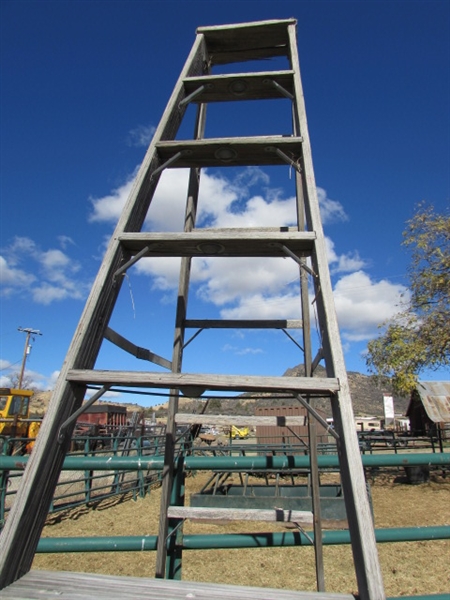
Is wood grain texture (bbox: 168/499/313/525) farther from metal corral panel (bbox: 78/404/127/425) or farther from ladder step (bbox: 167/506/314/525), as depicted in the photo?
metal corral panel (bbox: 78/404/127/425)

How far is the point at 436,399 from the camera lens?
17.1m

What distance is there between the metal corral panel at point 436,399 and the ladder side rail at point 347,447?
53.5ft

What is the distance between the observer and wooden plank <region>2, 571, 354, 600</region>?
1.15 m

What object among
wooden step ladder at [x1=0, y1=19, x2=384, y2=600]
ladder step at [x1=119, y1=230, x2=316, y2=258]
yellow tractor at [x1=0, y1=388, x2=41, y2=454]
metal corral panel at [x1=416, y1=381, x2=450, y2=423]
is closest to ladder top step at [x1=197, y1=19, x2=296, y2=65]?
wooden step ladder at [x1=0, y1=19, x2=384, y2=600]

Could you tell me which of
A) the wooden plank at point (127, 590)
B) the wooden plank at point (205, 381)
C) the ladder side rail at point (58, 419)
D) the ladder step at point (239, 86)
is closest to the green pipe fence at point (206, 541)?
the ladder side rail at point (58, 419)

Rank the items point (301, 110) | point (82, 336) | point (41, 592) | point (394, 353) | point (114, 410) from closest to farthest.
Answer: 1. point (41, 592)
2. point (82, 336)
3. point (301, 110)
4. point (394, 353)
5. point (114, 410)

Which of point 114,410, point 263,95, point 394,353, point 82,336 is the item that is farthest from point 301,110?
point 114,410

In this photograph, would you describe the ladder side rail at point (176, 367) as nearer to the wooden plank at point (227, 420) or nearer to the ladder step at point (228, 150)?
the wooden plank at point (227, 420)

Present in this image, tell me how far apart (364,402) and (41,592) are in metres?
110

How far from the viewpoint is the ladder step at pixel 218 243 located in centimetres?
183

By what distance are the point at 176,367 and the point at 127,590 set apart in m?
1.79

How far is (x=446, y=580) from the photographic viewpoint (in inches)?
194

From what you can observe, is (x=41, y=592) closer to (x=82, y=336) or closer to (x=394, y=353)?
(x=82, y=336)

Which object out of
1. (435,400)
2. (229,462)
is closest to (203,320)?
(229,462)
